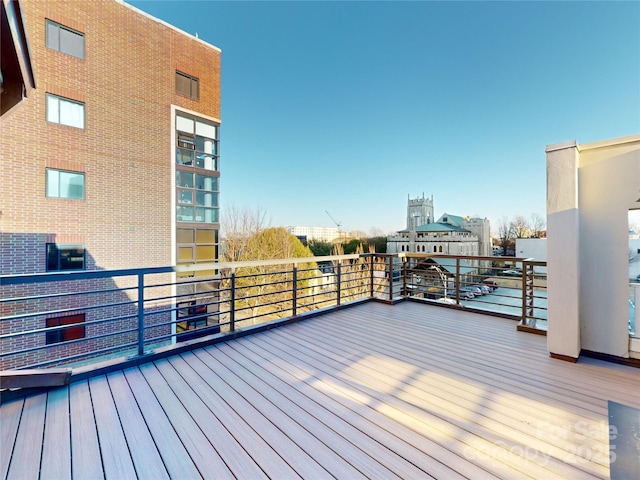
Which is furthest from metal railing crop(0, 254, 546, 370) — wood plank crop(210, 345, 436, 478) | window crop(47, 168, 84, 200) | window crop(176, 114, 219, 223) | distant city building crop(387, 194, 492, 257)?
distant city building crop(387, 194, 492, 257)

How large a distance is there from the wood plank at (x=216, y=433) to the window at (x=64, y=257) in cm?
829

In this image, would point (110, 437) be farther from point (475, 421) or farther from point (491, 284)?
Answer: point (491, 284)

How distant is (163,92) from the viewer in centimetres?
956

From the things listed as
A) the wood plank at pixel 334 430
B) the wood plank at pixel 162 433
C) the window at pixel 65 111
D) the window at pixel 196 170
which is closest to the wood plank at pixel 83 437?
the wood plank at pixel 162 433

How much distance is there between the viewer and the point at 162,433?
1.44 meters

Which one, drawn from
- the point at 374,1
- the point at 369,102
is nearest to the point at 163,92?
the point at 374,1

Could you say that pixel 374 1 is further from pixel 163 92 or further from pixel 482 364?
pixel 482 364

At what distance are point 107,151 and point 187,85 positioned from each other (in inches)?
148

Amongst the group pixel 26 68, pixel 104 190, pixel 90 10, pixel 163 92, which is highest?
pixel 90 10

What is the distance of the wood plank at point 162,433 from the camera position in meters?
1.21

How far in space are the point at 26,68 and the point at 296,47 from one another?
36.0 feet

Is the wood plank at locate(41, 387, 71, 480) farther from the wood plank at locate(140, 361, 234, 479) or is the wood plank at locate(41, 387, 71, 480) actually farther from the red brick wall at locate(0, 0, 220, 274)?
the red brick wall at locate(0, 0, 220, 274)

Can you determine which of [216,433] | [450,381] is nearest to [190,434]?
[216,433]

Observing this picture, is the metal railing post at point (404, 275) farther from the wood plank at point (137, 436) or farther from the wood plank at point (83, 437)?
the wood plank at point (83, 437)
